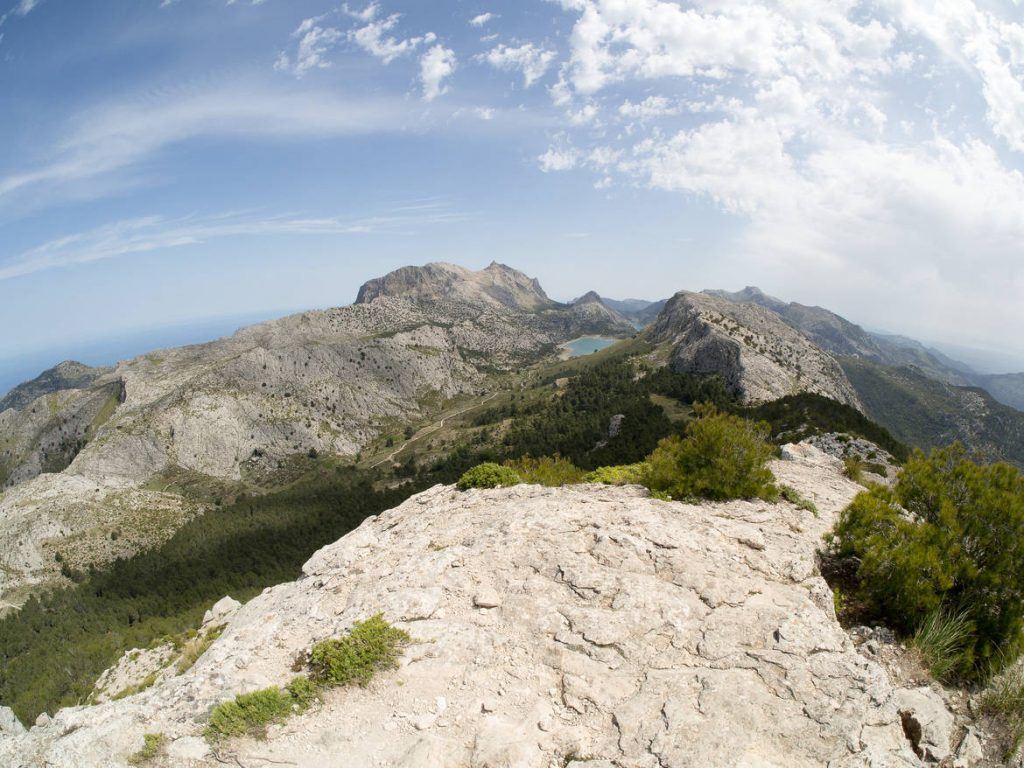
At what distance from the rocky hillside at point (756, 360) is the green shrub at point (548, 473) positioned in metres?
118

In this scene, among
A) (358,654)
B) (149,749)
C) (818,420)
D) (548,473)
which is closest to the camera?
(149,749)

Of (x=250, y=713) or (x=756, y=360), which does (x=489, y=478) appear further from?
(x=756, y=360)

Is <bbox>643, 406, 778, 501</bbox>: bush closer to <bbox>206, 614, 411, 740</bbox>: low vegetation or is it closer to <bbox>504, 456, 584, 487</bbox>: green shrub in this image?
<bbox>504, 456, 584, 487</bbox>: green shrub

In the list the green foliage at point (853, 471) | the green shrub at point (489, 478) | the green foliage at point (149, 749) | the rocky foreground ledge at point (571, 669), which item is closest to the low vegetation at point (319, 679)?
the rocky foreground ledge at point (571, 669)

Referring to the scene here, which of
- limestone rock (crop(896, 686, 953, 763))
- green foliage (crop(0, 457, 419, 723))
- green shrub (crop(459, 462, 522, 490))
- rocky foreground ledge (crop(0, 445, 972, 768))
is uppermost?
green shrub (crop(459, 462, 522, 490))

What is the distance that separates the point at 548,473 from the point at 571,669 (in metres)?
10.8

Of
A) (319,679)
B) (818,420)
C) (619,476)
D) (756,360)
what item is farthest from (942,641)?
(756,360)

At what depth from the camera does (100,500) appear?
13725 cm

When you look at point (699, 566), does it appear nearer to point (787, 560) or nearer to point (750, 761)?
point (787, 560)

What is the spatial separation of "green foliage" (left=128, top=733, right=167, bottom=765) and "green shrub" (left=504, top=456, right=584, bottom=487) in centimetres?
1295

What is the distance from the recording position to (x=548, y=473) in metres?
19.5

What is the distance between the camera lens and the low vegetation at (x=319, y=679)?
814 cm

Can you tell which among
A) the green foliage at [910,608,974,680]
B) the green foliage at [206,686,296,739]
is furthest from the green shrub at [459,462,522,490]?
the green foliage at [910,608,974,680]

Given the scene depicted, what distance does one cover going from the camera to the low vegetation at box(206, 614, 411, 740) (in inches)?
320
